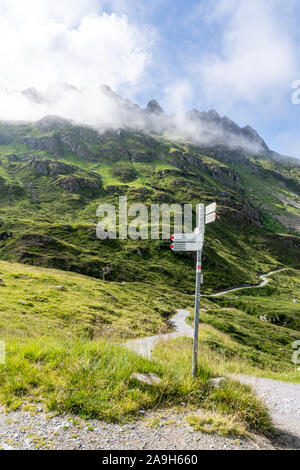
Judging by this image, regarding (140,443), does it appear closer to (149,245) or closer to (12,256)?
(12,256)

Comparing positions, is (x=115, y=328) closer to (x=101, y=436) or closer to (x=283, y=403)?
(x=283, y=403)

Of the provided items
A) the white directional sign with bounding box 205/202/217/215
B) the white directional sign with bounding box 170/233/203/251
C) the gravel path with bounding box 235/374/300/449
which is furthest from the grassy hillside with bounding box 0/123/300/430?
the white directional sign with bounding box 205/202/217/215

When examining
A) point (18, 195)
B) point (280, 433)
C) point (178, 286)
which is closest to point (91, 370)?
point (280, 433)

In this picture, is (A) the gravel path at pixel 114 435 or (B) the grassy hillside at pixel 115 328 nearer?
(A) the gravel path at pixel 114 435

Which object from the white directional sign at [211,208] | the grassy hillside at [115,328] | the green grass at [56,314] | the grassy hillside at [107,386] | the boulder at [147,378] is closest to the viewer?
the grassy hillside at [107,386]

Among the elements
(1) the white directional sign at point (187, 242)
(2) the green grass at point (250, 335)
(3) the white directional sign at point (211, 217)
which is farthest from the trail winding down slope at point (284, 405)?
(3) the white directional sign at point (211, 217)

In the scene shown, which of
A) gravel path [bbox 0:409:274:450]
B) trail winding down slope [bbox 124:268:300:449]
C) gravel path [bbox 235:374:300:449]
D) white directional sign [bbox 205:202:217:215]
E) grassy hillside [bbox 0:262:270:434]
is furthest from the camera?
white directional sign [bbox 205:202:217:215]

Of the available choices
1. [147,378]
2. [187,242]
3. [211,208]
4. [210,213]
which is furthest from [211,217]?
[147,378]

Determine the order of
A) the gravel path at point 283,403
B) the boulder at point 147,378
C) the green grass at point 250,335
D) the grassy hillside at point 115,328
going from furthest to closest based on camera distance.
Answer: the green grass at point 250,335 → the boulder at point 147,378 → the gravel path at point 283,403 → the grassy hillside at point 115,328

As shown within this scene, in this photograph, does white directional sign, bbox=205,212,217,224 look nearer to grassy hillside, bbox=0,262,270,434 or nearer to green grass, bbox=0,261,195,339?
→ grassy hillside, bbox=0,262,270,434

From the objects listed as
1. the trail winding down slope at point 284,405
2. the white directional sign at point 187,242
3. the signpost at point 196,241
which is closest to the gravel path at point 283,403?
the trail winding down slope at point 284,405

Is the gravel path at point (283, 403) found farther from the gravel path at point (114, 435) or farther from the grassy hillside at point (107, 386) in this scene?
the grassy hillside at point (107, 386)

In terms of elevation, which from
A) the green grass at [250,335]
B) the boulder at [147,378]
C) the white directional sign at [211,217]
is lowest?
the green grass at [250,335]

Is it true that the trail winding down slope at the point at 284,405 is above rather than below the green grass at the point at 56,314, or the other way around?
above
